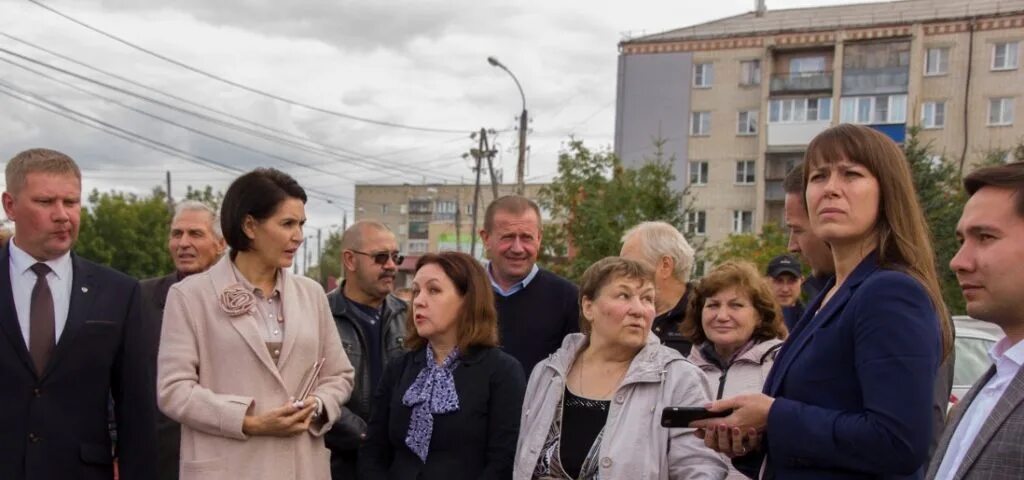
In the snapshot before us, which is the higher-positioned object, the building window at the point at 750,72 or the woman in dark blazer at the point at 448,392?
the building window at the point at 750,72

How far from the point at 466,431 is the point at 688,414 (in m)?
1.55

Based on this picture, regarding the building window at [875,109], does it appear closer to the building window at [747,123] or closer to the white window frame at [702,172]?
the building window at [747,123]

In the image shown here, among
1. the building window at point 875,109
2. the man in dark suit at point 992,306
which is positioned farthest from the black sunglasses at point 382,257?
the building window at point 875,109

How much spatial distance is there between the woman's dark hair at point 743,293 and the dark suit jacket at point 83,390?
2749 millimetres

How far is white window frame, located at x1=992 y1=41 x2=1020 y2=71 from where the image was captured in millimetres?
40656

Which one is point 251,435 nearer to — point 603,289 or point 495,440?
point 495,440

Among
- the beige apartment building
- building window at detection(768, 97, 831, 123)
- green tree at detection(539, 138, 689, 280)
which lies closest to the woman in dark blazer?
green tree at detection(539, 138, 689, 280)

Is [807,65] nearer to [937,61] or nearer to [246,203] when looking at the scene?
[937,61]

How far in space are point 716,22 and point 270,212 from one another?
46319mm

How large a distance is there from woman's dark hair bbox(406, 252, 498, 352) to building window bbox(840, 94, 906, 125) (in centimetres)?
4084

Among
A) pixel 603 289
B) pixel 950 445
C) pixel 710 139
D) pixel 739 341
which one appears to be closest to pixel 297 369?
pixel 603 289

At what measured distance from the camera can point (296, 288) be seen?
13.8ft

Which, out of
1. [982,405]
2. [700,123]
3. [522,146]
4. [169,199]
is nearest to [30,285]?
[982,405]

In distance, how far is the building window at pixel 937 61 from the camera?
42.0 metres
